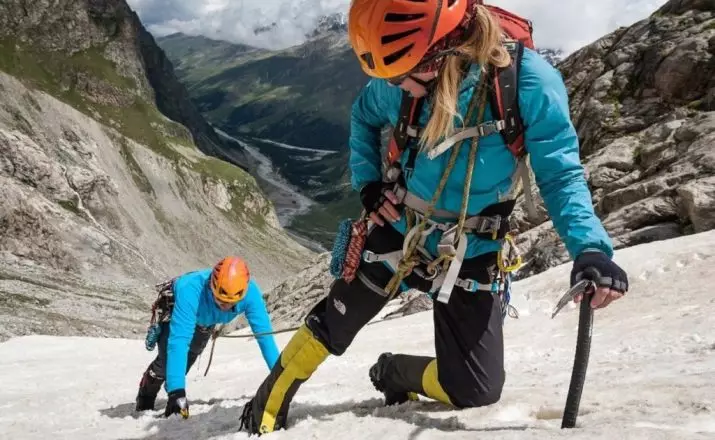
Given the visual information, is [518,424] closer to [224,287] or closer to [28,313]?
[224,287]

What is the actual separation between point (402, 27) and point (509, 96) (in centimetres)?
110

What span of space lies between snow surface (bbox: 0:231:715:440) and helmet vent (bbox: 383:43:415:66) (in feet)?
11.0

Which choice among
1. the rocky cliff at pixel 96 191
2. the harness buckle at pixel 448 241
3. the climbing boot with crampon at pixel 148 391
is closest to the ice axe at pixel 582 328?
the harness buckle at pixel 448 241

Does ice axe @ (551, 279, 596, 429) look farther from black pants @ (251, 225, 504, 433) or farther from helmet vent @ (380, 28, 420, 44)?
helmet vent @ (380, 28, 420, 44)

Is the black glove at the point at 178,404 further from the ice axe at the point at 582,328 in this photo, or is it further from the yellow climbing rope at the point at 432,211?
the ice axe at the point at 582,328

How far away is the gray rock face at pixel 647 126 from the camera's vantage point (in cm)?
2288

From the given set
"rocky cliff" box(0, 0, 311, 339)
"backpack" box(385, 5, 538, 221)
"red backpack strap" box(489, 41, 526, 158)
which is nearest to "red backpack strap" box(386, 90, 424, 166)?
"backpack" box(385, 5, 538, 221)

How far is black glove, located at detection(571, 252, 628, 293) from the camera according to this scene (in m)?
4.52

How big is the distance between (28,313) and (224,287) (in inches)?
2796

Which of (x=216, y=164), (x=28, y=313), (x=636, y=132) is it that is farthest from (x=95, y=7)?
(x=636, y=132)

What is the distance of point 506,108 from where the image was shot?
5.33m

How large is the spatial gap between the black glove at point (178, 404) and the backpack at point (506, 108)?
512cm

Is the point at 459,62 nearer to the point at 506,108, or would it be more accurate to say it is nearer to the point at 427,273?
the point at 506,108

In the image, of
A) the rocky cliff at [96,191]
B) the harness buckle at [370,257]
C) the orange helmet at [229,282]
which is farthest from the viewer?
the rocky cliff at [96,191]
